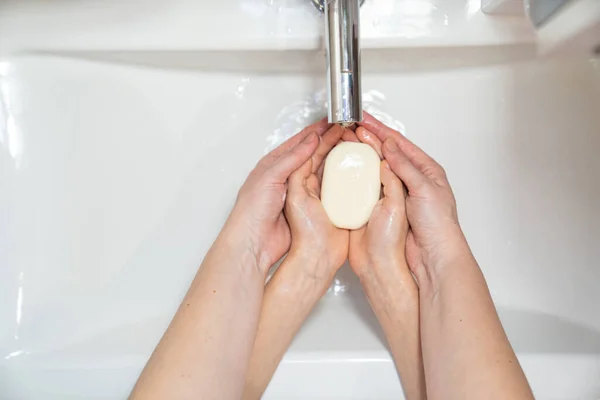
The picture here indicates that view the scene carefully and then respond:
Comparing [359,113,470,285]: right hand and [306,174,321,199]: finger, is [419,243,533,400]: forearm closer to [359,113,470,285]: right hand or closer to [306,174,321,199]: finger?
[359,113,470,285]: right hand

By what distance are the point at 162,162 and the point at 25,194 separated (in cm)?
20

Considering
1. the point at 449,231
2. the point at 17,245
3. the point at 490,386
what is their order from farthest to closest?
the point at 17,245 < the point at 449,231 < the point at 490,386

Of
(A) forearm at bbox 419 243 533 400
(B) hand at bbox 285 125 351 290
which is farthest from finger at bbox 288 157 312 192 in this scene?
(A) forearm at bbox 419 243 533 400

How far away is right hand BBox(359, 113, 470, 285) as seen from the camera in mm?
713

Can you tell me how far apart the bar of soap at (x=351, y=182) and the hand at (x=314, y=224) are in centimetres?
2

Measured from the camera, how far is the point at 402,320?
0.74m

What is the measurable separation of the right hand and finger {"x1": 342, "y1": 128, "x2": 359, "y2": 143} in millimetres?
18

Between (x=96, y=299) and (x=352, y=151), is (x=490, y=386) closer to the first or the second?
(x=352, y=151)

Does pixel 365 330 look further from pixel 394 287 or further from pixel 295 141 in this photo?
pixel 295 141

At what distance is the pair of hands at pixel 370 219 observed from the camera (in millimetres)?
724

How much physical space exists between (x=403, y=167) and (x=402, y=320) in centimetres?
20

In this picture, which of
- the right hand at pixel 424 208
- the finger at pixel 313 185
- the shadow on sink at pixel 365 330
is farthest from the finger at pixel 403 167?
the shadow on sink at pixel 365 330

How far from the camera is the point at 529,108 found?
86cm

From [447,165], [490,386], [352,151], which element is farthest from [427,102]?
[490,386]
